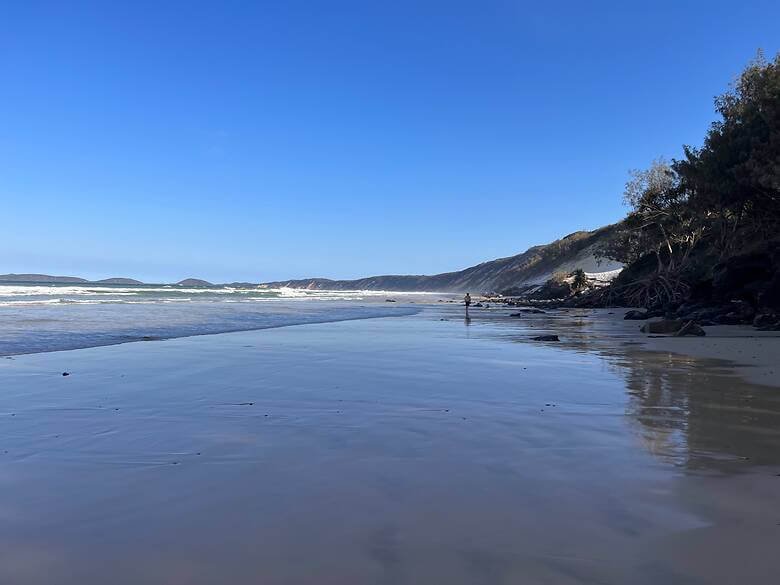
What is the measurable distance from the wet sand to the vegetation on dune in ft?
45.8

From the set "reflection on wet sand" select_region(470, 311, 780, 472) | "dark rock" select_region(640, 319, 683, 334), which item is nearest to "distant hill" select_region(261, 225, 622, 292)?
"dark rock" select_region(640, 319, 683, 334)

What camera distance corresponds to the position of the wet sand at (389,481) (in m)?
2.51

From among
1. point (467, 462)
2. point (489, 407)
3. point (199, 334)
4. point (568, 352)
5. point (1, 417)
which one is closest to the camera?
point (467, 462)

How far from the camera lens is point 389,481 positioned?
3613 mm

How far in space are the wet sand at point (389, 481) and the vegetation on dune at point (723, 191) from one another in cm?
1395

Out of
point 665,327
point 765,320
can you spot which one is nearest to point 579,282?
point 765,320

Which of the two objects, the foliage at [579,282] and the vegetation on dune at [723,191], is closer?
the vegetation on dune at [723,191]

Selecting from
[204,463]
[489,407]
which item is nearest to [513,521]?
[204,463]

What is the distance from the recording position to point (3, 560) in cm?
257

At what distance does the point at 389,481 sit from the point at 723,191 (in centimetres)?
2033

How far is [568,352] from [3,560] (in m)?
10.9

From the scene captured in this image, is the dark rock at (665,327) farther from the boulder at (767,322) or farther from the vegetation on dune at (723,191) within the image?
the vegetation on dune at (723,191)

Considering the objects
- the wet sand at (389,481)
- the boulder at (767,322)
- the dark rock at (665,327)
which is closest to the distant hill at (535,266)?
the boulder at (767,322)

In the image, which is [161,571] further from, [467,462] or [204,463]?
[467,462]
